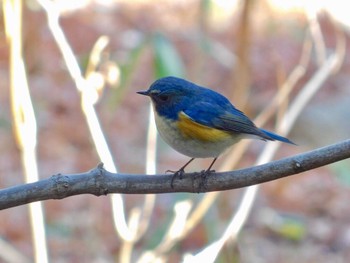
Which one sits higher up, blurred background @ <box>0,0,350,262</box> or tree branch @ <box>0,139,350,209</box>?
blurred background @ <box>0,0,350,262</box>

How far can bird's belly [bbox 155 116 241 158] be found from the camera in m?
2.80

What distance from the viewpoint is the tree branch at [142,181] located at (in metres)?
2.05

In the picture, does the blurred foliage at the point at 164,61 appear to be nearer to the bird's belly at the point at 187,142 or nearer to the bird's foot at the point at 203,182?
the bird's belly at the point at 187,142

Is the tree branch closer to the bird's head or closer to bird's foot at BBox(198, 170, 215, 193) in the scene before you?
bird's foot at BBox(198, 170, 215, 193)

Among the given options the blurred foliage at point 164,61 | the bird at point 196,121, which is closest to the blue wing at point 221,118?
the bird at point 196,121

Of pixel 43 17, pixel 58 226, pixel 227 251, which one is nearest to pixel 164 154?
pixel 43 17

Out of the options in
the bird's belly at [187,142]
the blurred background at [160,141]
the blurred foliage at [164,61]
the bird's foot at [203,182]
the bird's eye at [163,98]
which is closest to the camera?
the bird's foot at [203,182]

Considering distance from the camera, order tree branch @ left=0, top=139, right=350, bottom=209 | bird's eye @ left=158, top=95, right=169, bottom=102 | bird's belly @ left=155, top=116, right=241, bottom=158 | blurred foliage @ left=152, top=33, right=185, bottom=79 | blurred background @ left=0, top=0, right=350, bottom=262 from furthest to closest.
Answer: blurred background @ left=0, top=0, right=350, bottom=262, blurred foliage @ left=152, top=33, right=185, bottom=79, bird's eye @ left=158, top=95, right=169, bottom=102, bird's belly @ left=155, top=116, right=241, bottom=158, tree branch @ left=0, top=139, right=350, bottom=209

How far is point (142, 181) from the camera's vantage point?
215 cm

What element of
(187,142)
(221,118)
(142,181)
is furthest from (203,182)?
(221,118)

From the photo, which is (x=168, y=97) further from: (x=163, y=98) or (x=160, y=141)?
(x=160, y=141)

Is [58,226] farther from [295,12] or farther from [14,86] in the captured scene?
[295,12]

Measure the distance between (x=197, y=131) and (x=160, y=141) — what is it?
300 cm

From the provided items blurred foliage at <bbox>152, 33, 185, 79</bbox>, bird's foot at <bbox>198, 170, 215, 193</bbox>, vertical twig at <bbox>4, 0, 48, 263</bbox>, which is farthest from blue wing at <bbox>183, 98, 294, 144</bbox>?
blurred foliage at <bbox>152, 33, 185, 79</bbox>
